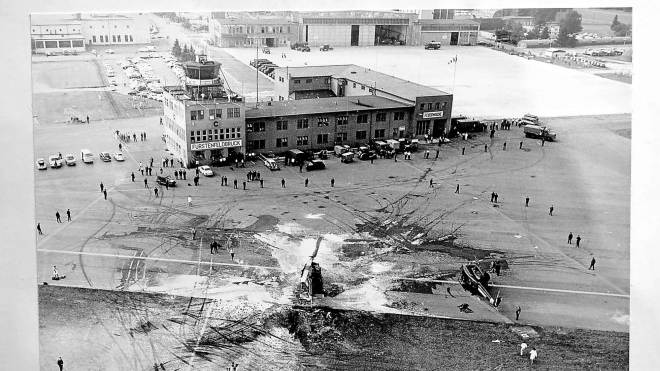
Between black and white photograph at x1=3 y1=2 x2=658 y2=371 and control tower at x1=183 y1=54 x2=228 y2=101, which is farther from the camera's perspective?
control tower at x1=183 y1=54 x2=228 y2=101

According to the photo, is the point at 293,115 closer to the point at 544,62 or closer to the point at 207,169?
the point at 207,169

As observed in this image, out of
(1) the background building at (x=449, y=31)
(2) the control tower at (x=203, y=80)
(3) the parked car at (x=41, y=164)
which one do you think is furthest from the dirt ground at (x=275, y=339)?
(1) the background building at (x=449, y=31)

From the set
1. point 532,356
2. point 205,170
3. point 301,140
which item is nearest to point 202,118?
point 205,170

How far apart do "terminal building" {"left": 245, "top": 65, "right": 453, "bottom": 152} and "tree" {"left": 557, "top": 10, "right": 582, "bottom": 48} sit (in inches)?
47.6

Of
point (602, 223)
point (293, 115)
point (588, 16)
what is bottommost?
point (602, 223)

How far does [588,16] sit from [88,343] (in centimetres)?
522

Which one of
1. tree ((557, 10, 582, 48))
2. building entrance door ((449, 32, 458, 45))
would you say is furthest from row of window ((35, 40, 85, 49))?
tree ((557, 10, 582, 48))

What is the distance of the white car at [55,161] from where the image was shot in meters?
5.81

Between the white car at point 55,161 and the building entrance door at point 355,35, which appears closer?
the white car at point 55,161

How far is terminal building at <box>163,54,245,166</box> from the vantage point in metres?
6.31

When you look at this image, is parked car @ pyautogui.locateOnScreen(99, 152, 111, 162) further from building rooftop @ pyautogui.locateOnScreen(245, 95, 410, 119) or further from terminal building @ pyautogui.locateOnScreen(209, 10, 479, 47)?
terminal building @ pyautogui.locateOnScreen(209, 10, 479, 47)

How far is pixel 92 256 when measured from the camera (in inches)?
235

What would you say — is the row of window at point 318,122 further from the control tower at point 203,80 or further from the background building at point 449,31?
the background building at point 449,31
